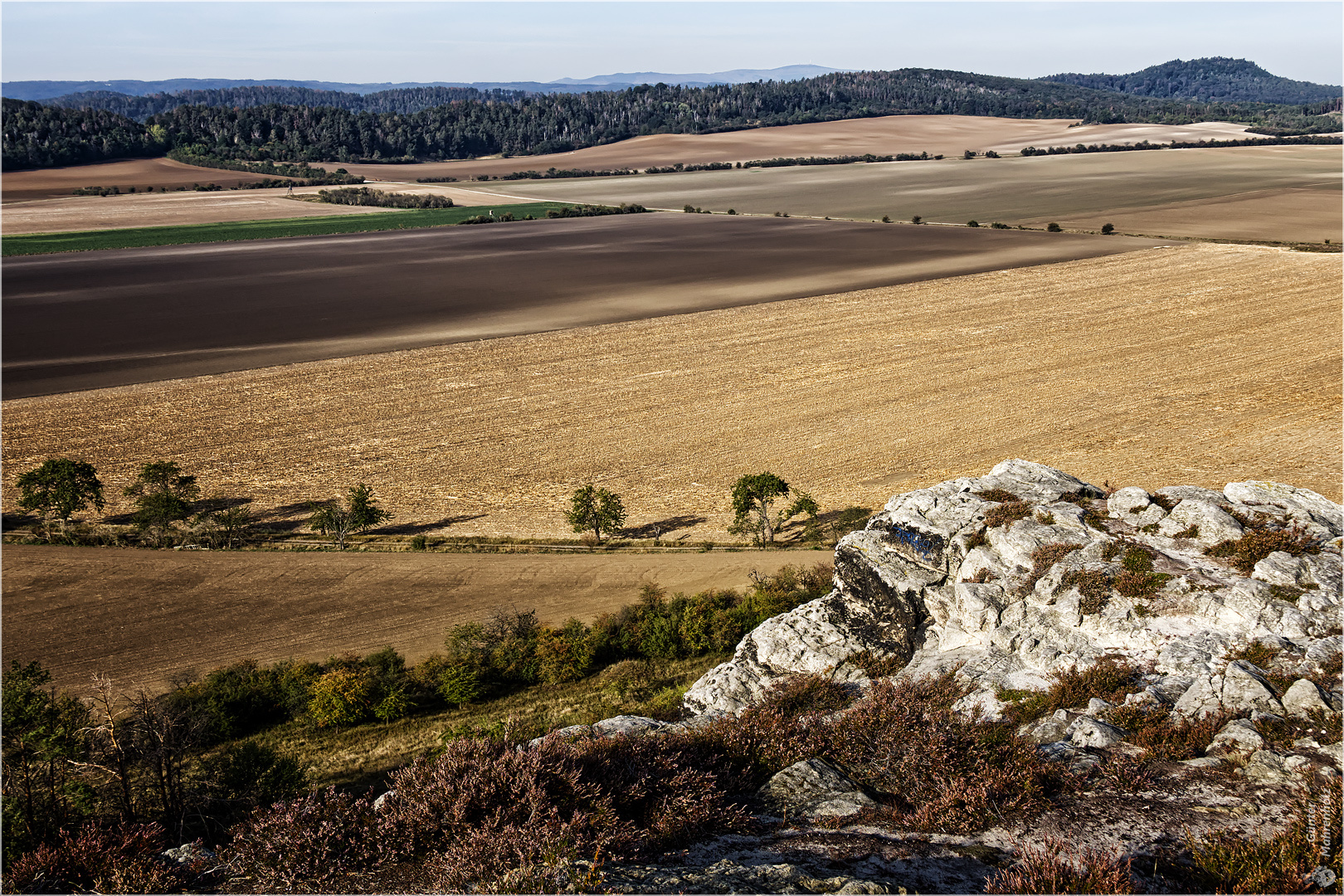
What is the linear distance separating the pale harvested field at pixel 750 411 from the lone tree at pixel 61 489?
5.79ft

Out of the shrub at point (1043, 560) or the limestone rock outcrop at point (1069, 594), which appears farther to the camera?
the shrub at point (1043, 560)

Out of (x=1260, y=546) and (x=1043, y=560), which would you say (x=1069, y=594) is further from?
(x=1260, y=546)

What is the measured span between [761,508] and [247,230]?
117 meters

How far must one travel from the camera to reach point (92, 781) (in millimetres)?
15820

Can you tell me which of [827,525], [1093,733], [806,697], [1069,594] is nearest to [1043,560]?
[1069,594]

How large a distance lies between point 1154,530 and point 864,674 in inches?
231

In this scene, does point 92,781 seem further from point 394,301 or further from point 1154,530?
point 394,301

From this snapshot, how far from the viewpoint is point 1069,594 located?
1462cm

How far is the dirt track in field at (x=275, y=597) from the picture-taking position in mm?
23969

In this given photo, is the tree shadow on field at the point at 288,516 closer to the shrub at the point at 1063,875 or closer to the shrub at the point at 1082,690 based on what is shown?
the shrub at the point at 1082,690

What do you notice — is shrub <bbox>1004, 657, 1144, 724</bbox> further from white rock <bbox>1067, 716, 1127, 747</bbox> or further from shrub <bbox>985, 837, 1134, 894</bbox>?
shrub <bbox>985, 837, 1134, 894</bbox>

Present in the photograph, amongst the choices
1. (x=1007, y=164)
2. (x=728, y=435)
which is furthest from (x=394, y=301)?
(x=1007, y=164)

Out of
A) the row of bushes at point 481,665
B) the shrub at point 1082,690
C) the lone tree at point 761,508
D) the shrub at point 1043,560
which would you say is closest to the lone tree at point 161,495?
the row of bushes at point 481,665

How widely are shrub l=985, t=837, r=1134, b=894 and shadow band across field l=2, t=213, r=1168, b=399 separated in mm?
59632
